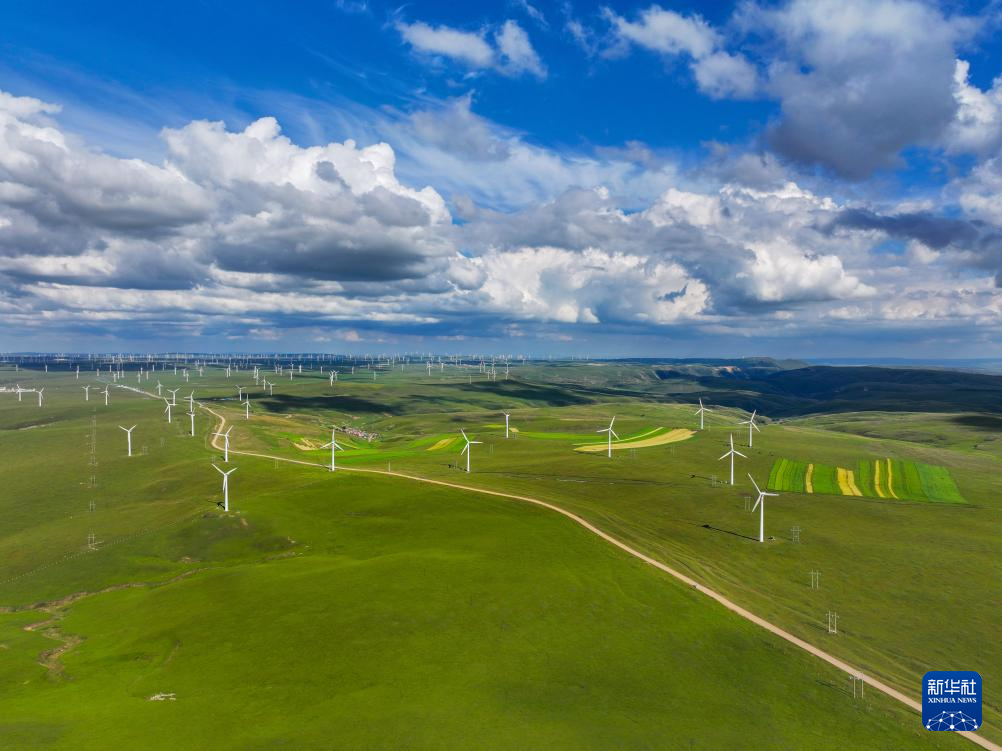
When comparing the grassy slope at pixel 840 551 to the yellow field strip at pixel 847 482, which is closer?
the grassy slope at pixel 840 551

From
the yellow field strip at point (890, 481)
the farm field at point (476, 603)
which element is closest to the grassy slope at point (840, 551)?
the farm field at point (476, 603)

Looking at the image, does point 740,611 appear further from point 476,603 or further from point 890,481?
point 890,481

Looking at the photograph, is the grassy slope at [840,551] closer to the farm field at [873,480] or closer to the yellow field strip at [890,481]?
the farm field at [873,480]

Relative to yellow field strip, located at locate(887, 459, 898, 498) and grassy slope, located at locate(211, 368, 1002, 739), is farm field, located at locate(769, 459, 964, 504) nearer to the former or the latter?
yellow field strip, located at locate(887, 459, 898, 498)

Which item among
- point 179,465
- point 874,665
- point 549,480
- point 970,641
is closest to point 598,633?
point 874,665

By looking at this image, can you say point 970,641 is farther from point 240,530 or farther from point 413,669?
point 240,530

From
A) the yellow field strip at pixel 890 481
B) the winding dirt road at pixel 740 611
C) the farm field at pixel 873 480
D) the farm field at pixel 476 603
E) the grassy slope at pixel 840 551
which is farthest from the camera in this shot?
the yellow field strip at pixel 890 481

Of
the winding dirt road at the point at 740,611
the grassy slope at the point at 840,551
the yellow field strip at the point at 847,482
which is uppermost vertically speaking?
the winding dirt road at the point at 740,611

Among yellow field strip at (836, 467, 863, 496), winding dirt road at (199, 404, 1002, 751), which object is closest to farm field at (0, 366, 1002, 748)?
winding dirt road at (199, 404, 1002, 751)
